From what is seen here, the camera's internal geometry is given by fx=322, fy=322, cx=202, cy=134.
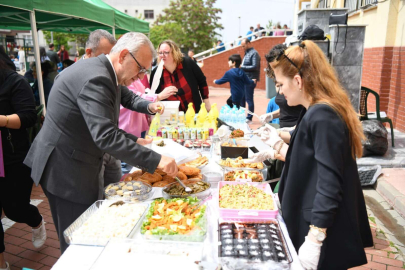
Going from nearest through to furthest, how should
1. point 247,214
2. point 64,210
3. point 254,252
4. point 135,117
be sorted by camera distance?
point 254,252 → point 247,214 → point 64,210 → point 135,117

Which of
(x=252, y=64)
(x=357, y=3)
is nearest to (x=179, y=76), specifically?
(x=252, y=64)

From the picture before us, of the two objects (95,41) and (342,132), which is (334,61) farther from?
(342,132)

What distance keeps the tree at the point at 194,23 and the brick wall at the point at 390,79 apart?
19804mm

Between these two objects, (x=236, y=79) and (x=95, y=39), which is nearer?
(x=95, y=39)

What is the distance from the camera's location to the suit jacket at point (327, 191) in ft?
4.71

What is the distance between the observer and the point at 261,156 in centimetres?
245

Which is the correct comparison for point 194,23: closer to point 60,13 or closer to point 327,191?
point 60,13

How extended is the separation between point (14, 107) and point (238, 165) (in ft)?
6.27

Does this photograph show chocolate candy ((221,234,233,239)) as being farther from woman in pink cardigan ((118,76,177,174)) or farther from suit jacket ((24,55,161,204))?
woman in pink cardigan ((118,76,177,174))

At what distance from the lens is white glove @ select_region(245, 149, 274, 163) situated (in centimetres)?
240

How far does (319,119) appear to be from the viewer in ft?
4.77

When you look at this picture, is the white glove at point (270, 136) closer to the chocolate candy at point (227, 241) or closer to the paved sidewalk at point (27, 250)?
the chocolate candy at point (227, 241)

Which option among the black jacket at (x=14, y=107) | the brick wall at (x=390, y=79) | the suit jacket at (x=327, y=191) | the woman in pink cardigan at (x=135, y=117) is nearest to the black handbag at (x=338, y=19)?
the brick wall at (x=390, y=79)

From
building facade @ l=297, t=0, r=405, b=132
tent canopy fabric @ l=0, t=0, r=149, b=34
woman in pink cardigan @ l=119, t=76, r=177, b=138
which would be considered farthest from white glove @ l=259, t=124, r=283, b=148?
building facade @ l=297, t=0, r=405, b=132
